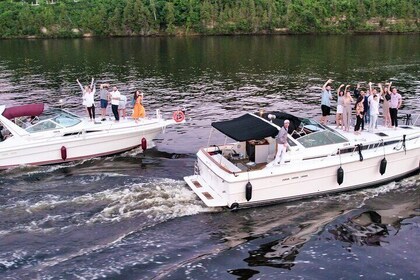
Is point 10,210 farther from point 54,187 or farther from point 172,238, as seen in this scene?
point 172,238

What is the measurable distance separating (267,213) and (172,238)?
3.76 m

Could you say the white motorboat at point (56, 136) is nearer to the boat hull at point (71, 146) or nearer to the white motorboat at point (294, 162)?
the boat hull at point (71, 146)

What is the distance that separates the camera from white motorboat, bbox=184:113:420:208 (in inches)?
706

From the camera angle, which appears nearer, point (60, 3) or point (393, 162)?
point (393, 162)

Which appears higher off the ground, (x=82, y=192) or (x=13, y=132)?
(x=13, y=132)

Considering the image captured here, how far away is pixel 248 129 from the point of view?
19.1 m

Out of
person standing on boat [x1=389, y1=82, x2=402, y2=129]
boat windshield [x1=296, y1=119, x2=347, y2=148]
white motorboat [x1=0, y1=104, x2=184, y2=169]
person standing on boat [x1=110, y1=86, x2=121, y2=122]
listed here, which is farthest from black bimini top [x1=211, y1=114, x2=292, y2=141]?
person standing on boat [x1=110, y1=86, x2=121, y2=122]

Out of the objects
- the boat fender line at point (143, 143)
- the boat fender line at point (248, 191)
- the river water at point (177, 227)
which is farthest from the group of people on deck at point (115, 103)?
the boat fender line at point (248, 191)

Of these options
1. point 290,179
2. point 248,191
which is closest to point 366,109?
point 290,179

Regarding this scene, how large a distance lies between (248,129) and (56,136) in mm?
9505

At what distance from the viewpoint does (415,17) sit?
100500 millimetres

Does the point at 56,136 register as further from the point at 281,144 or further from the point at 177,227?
the point at 281,144

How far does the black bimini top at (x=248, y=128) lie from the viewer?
729 inches

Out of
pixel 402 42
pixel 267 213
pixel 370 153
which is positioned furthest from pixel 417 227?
pixel 402 42
